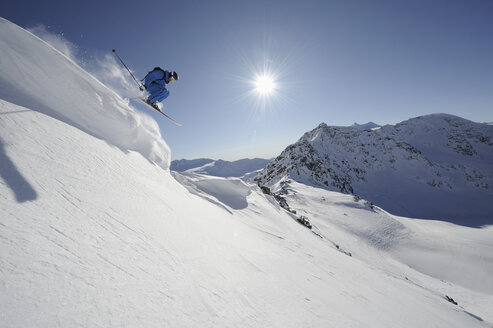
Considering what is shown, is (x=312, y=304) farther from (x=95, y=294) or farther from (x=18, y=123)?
(x=18, y=123)

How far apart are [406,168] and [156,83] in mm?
83560

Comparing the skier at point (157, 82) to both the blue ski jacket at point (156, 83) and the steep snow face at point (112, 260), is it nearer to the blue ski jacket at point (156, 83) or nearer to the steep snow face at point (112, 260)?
the blue ski jacket at point (156, 83)

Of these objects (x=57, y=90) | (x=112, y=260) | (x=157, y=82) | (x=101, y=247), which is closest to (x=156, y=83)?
(x=157, y=82)

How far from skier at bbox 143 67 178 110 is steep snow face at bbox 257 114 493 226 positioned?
3111cm

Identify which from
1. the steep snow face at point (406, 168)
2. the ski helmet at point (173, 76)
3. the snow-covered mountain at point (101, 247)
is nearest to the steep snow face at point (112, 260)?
the snow-covered mountain at point (101, 247)

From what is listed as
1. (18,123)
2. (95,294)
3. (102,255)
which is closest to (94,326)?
(95,294)

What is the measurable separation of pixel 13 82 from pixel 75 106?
3.12 ft

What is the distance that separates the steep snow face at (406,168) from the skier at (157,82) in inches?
1225

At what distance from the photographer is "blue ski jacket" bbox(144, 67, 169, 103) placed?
929cm

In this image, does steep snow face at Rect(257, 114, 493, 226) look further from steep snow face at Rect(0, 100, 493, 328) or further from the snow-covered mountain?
steep snow face at Rect(0, 100, 493, 328)

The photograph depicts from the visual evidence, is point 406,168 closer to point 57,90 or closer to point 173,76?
point 173,76

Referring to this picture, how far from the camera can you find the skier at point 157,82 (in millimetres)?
9289

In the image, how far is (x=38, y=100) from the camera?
351 cm

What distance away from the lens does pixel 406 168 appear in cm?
6838
